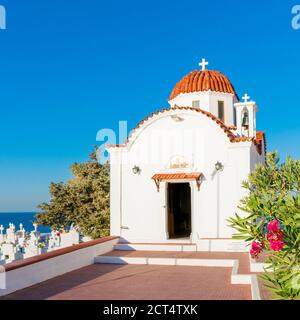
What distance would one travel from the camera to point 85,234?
19.8 m

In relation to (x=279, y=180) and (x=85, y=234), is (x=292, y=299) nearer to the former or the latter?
(x=279, y=180)

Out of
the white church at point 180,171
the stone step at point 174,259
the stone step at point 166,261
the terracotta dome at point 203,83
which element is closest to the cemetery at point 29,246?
the white church at point 180,171

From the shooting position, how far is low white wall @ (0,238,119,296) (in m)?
8.63

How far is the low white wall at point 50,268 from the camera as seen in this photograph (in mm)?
8632

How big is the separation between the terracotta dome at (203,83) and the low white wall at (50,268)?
8.54 meters

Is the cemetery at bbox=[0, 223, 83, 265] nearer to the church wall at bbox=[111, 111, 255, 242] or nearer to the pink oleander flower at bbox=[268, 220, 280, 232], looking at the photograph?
the church wall at bbox=[111, 111, 255, 242]

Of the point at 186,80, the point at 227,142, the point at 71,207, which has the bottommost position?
the point at 71,207

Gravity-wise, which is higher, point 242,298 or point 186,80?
point 186,80

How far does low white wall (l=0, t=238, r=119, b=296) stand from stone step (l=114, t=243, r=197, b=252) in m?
0.88

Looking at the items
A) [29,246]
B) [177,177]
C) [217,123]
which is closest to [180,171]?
[177,177]

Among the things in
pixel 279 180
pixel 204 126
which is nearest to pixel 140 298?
pixel 279 180

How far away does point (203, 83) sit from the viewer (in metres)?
18.2

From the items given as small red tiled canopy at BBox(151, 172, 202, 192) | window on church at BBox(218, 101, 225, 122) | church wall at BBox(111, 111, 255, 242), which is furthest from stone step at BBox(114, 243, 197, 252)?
window on church at BBox(218, 101, 225, 122)

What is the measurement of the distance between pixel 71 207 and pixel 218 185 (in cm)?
884
